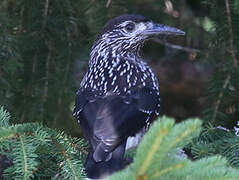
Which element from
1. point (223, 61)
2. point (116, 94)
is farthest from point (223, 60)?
point (116, 94)

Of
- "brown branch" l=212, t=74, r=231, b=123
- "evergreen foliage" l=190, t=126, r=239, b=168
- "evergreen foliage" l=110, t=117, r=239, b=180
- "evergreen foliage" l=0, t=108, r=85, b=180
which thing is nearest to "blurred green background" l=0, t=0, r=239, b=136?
"brown branch" l=212, t=74, r=231, b=123

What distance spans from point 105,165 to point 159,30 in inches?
71.4

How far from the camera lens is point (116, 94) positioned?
15.4ft

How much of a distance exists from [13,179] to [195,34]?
10.7 ft

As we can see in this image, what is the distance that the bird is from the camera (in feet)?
13.0

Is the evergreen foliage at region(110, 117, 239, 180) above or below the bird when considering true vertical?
above

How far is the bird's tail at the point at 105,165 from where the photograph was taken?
145 inches

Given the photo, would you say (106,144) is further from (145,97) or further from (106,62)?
(106,62)

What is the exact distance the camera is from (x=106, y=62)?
5445 mm

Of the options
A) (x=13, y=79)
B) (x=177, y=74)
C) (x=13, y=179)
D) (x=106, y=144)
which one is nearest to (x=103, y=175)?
(x=106, y=144)

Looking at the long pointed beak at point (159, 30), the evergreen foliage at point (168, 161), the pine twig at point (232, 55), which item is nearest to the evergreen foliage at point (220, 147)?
the evergreen foliage at point (168, 161)

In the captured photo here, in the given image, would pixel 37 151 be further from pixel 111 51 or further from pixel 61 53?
pixel 111 51

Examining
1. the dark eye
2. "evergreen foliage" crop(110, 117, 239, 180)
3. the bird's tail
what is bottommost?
the bird's tail

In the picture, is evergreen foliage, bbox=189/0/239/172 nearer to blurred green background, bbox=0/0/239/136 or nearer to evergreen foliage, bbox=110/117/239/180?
blurred green background, bbox=0/0/239/136
